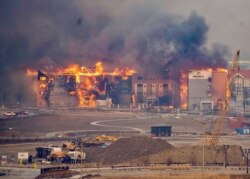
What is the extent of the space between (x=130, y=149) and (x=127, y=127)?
3072 cm

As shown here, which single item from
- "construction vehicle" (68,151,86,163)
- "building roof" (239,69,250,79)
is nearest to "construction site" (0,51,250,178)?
"construction vehicle" (68,151,86,163)

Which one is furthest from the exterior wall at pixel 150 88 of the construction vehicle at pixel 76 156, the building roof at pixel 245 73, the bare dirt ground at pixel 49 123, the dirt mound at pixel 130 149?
the construction vehicle at pixel 76 156

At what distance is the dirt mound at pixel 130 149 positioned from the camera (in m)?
49.5

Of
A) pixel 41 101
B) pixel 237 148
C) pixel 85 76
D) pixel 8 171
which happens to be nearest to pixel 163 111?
pixel 85 76

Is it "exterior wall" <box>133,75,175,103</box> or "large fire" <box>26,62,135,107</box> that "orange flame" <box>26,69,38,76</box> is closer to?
"large fire" <box>26,62,135,107</box>

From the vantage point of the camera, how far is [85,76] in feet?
335

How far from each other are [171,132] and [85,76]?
3031cm

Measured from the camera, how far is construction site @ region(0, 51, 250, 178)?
45.8m

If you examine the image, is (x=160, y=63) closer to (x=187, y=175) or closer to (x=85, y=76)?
(x=85, y=76)

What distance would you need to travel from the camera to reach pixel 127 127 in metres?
81.8

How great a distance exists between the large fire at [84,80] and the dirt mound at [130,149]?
162 feet

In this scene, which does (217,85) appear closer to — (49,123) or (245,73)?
(245,73)

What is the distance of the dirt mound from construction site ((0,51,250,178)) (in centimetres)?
9

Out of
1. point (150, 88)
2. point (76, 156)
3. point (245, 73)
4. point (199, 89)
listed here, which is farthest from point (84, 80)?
point (76, 156)
